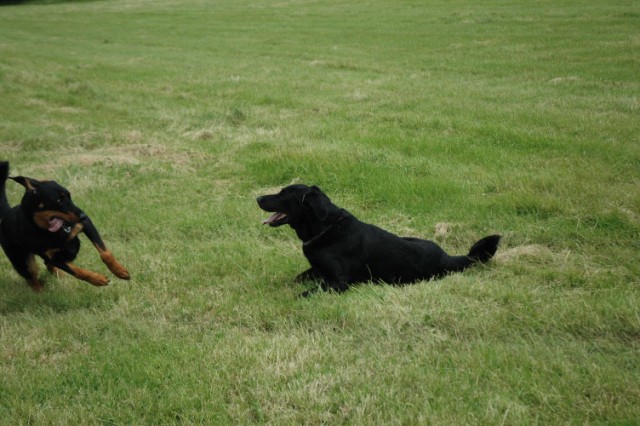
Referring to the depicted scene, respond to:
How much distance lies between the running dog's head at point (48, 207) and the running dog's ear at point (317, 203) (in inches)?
88.9

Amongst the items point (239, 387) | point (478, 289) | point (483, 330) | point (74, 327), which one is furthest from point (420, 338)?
point (74, 327)

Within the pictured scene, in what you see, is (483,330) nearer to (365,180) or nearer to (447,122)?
(365,180)

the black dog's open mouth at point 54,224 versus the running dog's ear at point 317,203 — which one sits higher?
the running dog's ear at point 317,203

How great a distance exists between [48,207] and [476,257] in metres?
4.30

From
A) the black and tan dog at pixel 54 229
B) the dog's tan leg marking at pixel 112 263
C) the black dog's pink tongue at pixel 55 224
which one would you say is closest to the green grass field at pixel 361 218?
the dog's tan leg marking at pixel 112 263

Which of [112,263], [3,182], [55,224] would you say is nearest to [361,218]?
[112,263]

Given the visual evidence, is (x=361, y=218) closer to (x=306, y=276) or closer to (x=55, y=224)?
(x=306, y=276)

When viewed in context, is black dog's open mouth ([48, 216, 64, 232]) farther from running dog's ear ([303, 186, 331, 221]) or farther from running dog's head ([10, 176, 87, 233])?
running dog's ear ([303, 186, 331, 221])

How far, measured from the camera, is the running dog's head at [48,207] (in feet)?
21.2

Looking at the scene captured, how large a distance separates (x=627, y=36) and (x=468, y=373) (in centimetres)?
2282

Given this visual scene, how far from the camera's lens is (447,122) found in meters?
13.1

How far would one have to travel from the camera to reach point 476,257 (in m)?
6.68

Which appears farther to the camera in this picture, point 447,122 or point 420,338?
point 447,122

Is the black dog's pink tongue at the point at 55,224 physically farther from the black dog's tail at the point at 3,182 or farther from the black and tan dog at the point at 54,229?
the black dog's tail at the point at 3,182
